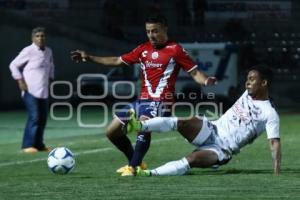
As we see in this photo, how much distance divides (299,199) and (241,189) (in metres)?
0.99

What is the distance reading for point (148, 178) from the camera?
12.8 meters

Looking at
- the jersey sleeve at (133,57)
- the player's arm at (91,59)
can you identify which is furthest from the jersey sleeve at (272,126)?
the player's arm at (91,59)

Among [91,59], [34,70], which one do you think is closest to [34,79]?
[34,70]

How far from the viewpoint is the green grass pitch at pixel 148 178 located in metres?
11.2

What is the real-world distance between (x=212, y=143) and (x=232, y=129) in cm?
31

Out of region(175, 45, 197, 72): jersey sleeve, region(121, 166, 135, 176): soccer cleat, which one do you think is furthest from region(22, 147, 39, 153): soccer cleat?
region(175, 45, 197, 72): jersey sleeve

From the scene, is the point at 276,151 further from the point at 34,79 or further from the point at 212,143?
the point at 34,79

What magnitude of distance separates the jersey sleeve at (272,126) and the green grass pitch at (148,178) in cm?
49

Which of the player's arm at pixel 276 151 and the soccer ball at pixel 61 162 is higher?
the player's arm at pixel 276 151

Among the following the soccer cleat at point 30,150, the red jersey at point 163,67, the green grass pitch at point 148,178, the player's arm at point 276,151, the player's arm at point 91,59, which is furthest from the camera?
the soccer cleat at point 30,150

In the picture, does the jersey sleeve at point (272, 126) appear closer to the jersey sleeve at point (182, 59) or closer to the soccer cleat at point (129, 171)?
the jersey sleeve at point (182, 59)

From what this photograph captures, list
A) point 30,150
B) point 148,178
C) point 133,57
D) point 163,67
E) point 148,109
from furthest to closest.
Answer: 1. point 30,150
2. point 133,57
3. point 163,67
4. point 148,109
5. point 148,178

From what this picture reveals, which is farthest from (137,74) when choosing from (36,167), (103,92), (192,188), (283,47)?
(192,188)

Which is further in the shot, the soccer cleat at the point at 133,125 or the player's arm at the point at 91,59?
the player's arm at the point at 91,59
